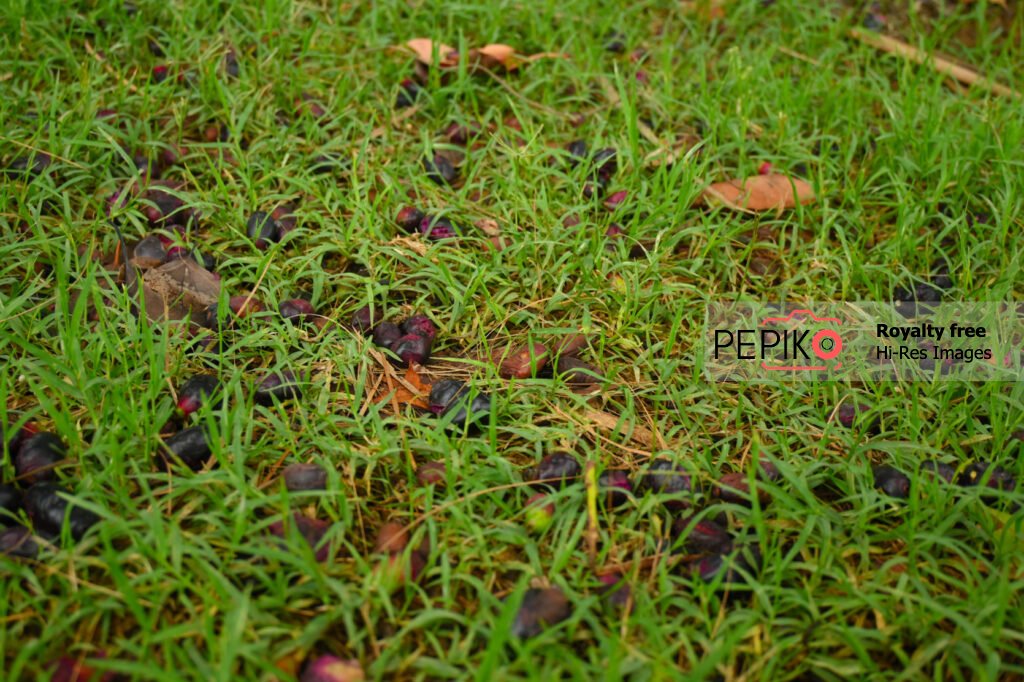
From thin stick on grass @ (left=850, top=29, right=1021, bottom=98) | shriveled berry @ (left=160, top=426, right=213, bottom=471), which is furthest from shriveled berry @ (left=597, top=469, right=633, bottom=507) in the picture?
thin stick on grass @ (left=850, top=29, right=1021, bottom=98)

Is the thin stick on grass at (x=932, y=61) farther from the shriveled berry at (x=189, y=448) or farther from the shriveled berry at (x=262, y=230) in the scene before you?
the shriveled berry at (x=189, y=448)

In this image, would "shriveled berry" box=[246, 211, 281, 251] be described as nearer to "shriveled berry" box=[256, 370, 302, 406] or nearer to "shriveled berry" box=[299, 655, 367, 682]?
"shriveled berry" box=[256, 370, 302, 406]

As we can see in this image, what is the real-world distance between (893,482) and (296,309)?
1.77 m

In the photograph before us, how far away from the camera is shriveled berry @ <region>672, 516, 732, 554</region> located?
212 cm

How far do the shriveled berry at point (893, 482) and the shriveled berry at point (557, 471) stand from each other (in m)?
0.79

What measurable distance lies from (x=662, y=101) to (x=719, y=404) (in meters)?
1.50

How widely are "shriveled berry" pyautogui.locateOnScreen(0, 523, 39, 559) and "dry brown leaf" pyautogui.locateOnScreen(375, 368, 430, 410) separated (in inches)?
35.7

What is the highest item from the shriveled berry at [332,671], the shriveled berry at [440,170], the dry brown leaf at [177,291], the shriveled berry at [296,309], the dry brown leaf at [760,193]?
the shriveled berry at [440,170]

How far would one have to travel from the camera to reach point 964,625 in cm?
190

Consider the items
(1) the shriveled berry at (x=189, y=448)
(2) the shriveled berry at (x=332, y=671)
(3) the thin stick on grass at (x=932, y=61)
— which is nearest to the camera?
(2) the shriveled berry at (x=332, y=671)

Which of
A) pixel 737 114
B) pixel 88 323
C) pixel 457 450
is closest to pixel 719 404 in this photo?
pixel 457 450

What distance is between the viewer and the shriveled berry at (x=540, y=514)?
7.00ft

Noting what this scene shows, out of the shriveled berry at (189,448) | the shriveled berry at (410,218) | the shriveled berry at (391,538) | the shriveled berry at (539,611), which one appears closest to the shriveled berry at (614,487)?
the shriveled berry at (539,611)

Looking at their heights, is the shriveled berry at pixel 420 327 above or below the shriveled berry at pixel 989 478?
above
